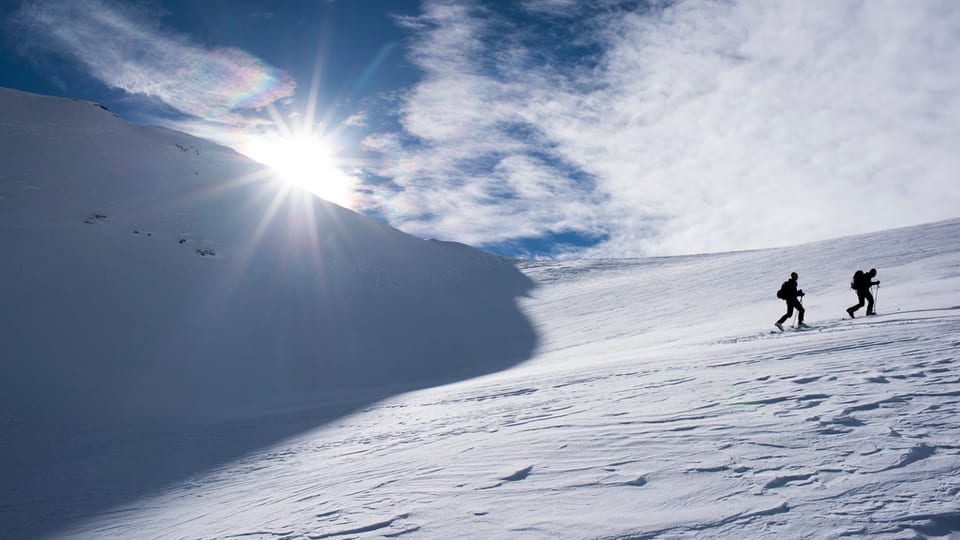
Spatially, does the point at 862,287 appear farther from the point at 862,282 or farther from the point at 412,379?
the point at 412,379

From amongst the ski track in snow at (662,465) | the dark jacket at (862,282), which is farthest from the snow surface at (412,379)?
the dark jacket at (862,282)

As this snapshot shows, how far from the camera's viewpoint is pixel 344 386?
1908 cm

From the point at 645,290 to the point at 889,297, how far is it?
13.7 meters

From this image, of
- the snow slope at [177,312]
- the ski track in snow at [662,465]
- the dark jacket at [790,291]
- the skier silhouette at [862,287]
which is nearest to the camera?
the ski track in snow at [662,465]

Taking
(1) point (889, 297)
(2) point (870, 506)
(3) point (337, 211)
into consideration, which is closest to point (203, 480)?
(2) point (870, 506)

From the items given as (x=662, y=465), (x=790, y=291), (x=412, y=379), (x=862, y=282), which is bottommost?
(x=662, y=465)

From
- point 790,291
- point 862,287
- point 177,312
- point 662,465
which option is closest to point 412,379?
point 177,312

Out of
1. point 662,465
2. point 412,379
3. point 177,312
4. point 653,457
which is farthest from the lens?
point 177,312

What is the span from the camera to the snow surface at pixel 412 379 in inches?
167

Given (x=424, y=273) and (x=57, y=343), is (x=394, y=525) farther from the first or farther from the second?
(x=424, y=273)

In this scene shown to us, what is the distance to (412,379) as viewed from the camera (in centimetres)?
1942

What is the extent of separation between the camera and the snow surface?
167 inches

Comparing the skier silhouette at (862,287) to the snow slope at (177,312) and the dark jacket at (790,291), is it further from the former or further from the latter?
the snow slope at (177,312)

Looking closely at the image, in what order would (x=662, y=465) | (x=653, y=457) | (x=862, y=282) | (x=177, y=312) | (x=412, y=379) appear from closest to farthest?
(x=662, y=465) < (x=653, y=457) < (x=862, y=282) < (x=412, y=379) < (x=177, y=312)
